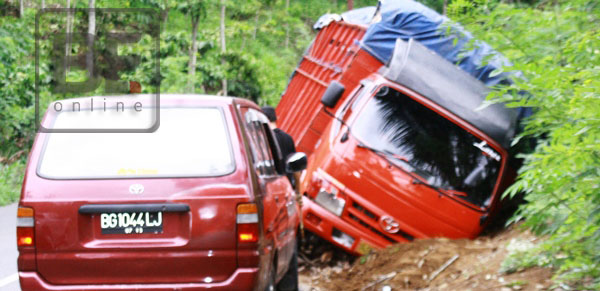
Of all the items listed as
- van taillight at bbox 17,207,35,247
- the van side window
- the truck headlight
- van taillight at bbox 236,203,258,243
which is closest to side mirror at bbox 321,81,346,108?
the truck headlight

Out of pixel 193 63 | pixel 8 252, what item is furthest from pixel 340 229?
pixel 193 63

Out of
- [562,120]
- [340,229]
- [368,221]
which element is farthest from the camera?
[368,221]

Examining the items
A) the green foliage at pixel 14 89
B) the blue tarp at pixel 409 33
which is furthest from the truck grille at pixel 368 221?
the green foliage at pixel 14 89

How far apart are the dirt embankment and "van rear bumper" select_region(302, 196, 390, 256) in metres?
0.13

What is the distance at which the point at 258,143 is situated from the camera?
6.22 m

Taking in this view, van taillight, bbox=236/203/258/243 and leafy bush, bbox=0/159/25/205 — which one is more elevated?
van taillight, bbox=236/203/258/243

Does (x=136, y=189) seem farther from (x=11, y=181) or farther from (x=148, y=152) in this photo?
(x=11, y=181)

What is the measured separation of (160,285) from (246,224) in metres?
0.65

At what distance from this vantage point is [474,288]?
7.08m

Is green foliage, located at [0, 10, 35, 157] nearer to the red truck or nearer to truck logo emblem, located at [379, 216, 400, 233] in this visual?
the red truck

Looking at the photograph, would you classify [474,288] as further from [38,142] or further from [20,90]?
[20,90]

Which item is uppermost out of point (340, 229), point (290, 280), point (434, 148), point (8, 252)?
point (434, 148)

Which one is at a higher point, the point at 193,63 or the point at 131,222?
the point at 131,222

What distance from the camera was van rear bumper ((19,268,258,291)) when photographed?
5.06 metres
